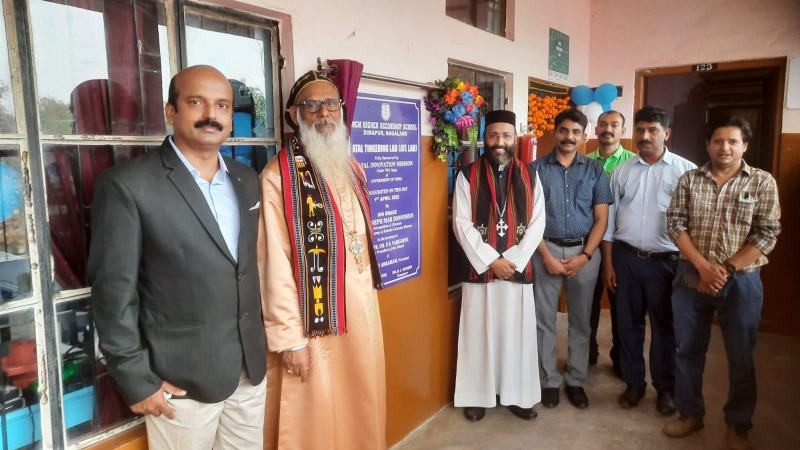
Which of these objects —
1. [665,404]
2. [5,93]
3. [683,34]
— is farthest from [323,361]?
[683,34]

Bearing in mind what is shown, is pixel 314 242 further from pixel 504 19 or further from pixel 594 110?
pixel 594 110

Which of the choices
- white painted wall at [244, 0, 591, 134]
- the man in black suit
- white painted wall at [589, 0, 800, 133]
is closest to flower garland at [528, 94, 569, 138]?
white painted wall at [244, 0, 591, 134]

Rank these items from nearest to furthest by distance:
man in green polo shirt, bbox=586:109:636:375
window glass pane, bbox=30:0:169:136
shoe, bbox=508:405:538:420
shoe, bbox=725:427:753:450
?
window glass pane, bbox=30:0:169:136, shoe, bbox=725:427:753:450, shoe, bbox=508:405:538:420, man in green polo shirt, bbox=586:109:636:375

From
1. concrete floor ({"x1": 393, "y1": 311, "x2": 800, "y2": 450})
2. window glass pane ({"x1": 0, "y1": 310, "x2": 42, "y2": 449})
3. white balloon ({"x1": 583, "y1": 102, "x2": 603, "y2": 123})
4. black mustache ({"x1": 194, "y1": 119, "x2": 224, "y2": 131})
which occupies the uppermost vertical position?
white balloon ({"x1": 583, "y1": 102, "x2": 603, "y2": 123})

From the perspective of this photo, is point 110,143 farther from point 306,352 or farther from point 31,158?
point 306,352

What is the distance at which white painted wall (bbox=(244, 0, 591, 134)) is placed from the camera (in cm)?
211

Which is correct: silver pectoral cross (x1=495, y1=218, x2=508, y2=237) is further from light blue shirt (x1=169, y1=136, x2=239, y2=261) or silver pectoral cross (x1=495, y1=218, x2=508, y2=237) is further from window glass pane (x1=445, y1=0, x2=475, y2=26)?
light blue shirt (x1=169, y1=136, x2=239, y2=261)

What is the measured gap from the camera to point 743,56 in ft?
13.8

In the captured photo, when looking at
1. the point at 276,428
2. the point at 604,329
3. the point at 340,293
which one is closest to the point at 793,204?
the point at 604,329

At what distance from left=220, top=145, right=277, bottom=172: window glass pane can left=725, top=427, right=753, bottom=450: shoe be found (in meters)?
2.58

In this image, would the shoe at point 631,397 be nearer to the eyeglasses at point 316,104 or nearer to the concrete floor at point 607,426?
the concrete floor at point 607,426

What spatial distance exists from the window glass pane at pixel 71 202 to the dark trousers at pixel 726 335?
2.60m

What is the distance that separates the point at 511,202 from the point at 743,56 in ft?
9.36

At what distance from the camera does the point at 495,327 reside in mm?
2947
